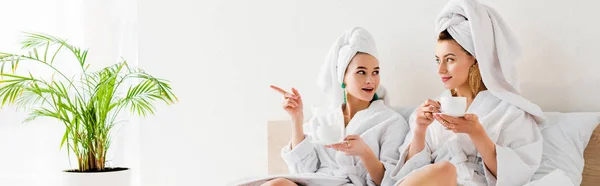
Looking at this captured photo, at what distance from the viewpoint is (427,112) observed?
228cm

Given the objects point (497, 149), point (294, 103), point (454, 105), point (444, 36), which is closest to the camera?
point (454, 105)

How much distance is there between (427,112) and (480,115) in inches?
8.7

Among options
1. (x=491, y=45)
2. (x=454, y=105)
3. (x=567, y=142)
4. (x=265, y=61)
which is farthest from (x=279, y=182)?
(x=265, y=61)

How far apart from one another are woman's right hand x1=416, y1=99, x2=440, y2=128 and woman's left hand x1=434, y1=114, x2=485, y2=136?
9 cm

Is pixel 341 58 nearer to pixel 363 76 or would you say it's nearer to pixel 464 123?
pixel 363 76

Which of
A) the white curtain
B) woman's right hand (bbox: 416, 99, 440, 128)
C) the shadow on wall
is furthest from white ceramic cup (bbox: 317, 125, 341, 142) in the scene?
the white curtain

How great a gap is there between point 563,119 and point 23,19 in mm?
2666

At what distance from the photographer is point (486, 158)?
88.0 inches

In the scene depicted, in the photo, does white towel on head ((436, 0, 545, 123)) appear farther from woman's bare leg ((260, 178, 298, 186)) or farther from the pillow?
woman's bare leg ((260, 178, 298, 186))

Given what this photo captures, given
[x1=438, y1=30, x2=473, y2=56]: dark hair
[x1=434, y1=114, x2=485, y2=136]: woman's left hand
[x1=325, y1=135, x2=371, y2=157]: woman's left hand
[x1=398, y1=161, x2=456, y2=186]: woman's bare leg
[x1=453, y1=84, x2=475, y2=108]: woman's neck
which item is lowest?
[x1=398, y1=161, x2=456, y2=186]: woman's bare leg

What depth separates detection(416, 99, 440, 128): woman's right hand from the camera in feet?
7.45

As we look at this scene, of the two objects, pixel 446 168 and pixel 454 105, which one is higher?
pixel 454 105

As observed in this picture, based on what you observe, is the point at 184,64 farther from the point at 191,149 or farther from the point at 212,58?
the point at 191,149

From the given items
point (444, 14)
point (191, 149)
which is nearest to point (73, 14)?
point (191, 149)
